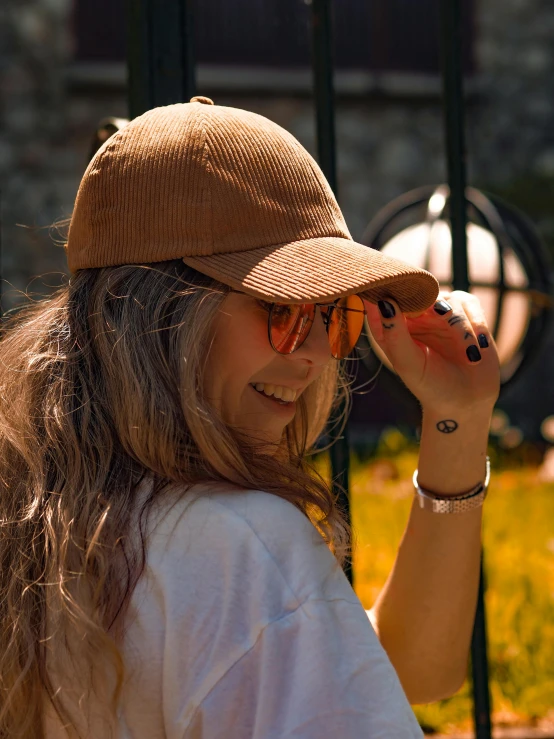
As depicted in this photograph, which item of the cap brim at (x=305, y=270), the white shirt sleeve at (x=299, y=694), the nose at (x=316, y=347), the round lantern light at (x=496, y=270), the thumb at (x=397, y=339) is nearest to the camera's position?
the white shirt sleeve at (x=299, y=694)

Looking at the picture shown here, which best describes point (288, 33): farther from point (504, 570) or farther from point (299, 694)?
point (299, 694)

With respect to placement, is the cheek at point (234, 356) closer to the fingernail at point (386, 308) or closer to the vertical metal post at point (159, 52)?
the fingernail at point (386, 308)

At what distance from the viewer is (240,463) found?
1032 millimetres

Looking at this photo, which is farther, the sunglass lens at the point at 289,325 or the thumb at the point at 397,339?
the thumb at the point at 397,339

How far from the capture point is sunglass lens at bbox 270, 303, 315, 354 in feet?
3.62

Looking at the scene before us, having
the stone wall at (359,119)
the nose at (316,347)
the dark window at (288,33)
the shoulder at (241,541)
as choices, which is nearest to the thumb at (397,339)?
the nose at (316,347)

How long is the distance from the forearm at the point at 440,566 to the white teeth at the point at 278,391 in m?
0.21

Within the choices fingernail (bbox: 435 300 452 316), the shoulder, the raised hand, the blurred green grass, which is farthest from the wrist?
the shoulder

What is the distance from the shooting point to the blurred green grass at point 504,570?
94.0 inches

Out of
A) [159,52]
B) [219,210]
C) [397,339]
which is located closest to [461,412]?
[397,339]

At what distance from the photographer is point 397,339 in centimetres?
127

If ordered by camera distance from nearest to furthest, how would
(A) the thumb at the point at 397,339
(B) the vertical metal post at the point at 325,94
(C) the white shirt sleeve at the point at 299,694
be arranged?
(C) the white shirt sleeve at the point at 299,694
(A) the thumb at the point at 397,339
(B) the vertical metal post at the point at 325,94

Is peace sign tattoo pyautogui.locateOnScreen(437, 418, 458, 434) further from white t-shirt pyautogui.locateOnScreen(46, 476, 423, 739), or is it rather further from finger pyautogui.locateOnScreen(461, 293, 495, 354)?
white t-shirt pyautogui.locateOnScreen(46, 476, 423, 739)

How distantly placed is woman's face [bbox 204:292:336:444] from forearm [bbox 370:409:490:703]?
22 centimetres
